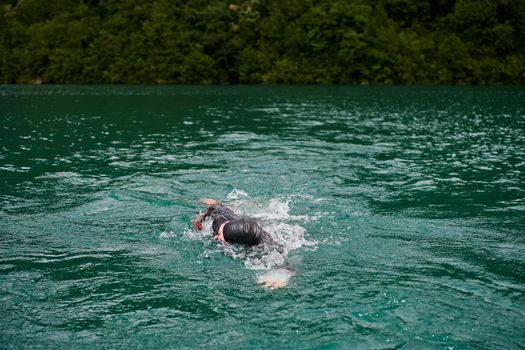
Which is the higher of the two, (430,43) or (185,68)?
(430,43)

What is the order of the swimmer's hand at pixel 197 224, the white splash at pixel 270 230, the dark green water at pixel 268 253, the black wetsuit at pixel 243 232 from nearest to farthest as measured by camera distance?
the dark green water at pixel 268 253 < the white splash at pixel 270 230 < the black wetsuit at pixel 243 232 < the swimmer's hand at pixel 197 224

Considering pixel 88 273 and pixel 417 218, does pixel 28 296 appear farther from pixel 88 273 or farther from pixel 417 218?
pixel 417 218

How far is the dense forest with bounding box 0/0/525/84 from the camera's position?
3194 inches

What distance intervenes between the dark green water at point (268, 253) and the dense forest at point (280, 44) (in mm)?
59799

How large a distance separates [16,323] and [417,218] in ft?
31.4

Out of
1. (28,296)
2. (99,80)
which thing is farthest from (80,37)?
(28,296)

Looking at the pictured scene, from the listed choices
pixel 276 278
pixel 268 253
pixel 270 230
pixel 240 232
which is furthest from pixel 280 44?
pixel 276 278

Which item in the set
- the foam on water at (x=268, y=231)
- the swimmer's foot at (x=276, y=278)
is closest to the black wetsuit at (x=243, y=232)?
the foam on water at (x=268, y=231)

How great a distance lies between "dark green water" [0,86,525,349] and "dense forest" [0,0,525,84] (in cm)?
5980

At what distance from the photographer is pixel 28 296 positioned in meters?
8.51

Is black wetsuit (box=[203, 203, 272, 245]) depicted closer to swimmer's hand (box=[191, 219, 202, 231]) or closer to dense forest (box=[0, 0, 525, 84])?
swimmer's hand (box=[191, 219, 202, 231])

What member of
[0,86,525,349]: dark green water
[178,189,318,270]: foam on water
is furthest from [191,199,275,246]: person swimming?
[0,86,525,349]: dark green water

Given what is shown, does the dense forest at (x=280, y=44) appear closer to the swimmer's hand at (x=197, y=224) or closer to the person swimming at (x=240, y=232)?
the swimmer's hand at (x=197, y=224)

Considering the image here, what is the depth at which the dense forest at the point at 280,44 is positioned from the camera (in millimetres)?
81125
